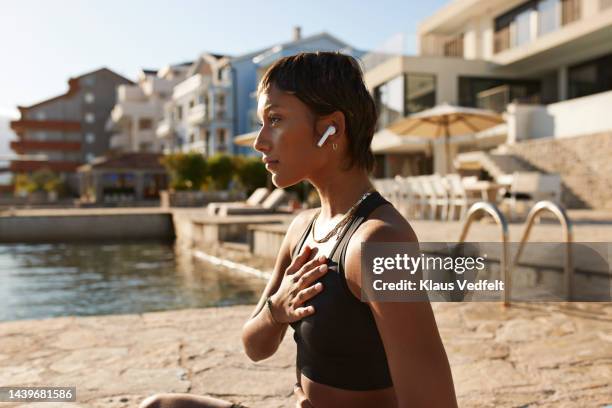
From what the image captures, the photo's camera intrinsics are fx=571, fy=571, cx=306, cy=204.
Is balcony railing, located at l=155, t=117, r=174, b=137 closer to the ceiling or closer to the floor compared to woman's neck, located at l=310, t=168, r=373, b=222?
closer to the ceiling

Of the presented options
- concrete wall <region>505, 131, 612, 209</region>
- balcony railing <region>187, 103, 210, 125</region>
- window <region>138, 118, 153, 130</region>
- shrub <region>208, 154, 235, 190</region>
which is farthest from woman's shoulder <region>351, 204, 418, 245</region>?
window <region>138, 118, 153, 130</region>

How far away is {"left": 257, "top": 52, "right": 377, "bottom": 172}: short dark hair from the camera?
48.4 inches

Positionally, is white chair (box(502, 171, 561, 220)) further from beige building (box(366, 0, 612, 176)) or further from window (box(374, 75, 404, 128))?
window (box(374, 75, 404, 128))

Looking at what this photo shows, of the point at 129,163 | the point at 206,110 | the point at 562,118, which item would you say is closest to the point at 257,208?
the point at 562,118

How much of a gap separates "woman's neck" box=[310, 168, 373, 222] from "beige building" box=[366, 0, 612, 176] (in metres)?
17.9

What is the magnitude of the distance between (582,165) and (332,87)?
1597cm

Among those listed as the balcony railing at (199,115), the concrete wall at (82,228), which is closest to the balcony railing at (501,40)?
the concrete wall at (82,228)

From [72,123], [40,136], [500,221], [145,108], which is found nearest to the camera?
[500,221]

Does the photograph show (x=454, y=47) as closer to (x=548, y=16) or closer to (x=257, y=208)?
(x=548, y=16)

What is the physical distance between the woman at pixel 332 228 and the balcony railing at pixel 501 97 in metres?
20.3

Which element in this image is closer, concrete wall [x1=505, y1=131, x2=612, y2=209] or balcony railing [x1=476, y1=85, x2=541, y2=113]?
concrete wall [x1=505, y1=131, x2=612, y2=209]

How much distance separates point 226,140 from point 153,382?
40.6 m

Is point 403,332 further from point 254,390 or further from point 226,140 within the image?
point 226,140

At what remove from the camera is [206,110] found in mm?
42719
